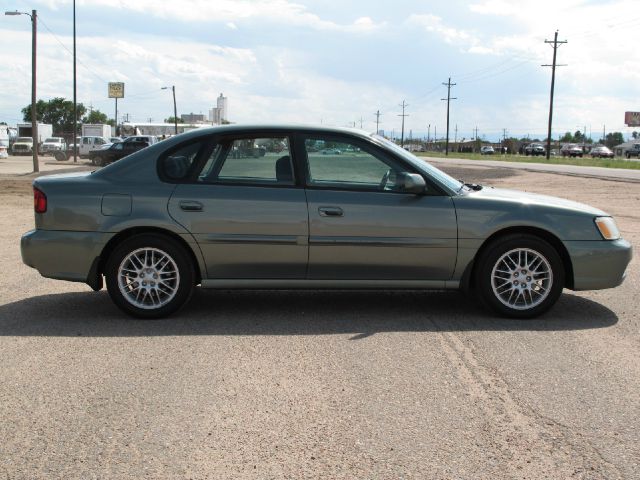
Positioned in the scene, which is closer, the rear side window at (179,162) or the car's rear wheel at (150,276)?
the car's rear wheel at (150,276)

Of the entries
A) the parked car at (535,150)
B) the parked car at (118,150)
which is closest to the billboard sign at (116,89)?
the parked car at (535,150)

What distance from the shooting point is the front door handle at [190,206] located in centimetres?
627

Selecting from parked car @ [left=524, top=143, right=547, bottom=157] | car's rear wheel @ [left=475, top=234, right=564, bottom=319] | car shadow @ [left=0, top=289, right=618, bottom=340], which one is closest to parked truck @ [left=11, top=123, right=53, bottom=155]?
parked car @ [left=524, top=143, right=547, bottom=157]

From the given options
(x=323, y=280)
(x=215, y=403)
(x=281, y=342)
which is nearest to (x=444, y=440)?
(x=215, y=403)

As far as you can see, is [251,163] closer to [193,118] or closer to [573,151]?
[573,151]

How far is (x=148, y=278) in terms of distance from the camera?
249 inches

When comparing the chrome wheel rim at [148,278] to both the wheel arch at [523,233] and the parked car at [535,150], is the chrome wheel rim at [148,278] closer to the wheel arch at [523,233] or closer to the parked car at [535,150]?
the wheel arch at [523,233]

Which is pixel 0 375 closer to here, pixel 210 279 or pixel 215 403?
pixel 215 403

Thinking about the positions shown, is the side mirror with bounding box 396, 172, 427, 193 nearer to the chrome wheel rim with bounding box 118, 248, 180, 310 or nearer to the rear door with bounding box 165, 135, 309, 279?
the rear door with bounding box 165, 135, 309, 279

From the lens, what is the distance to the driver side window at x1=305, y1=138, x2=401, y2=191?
639 cm

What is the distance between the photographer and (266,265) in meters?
6.34

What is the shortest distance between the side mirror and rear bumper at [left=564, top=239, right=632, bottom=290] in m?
1.32

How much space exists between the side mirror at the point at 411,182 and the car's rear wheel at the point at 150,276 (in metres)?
1.85

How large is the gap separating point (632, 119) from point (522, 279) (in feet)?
443
